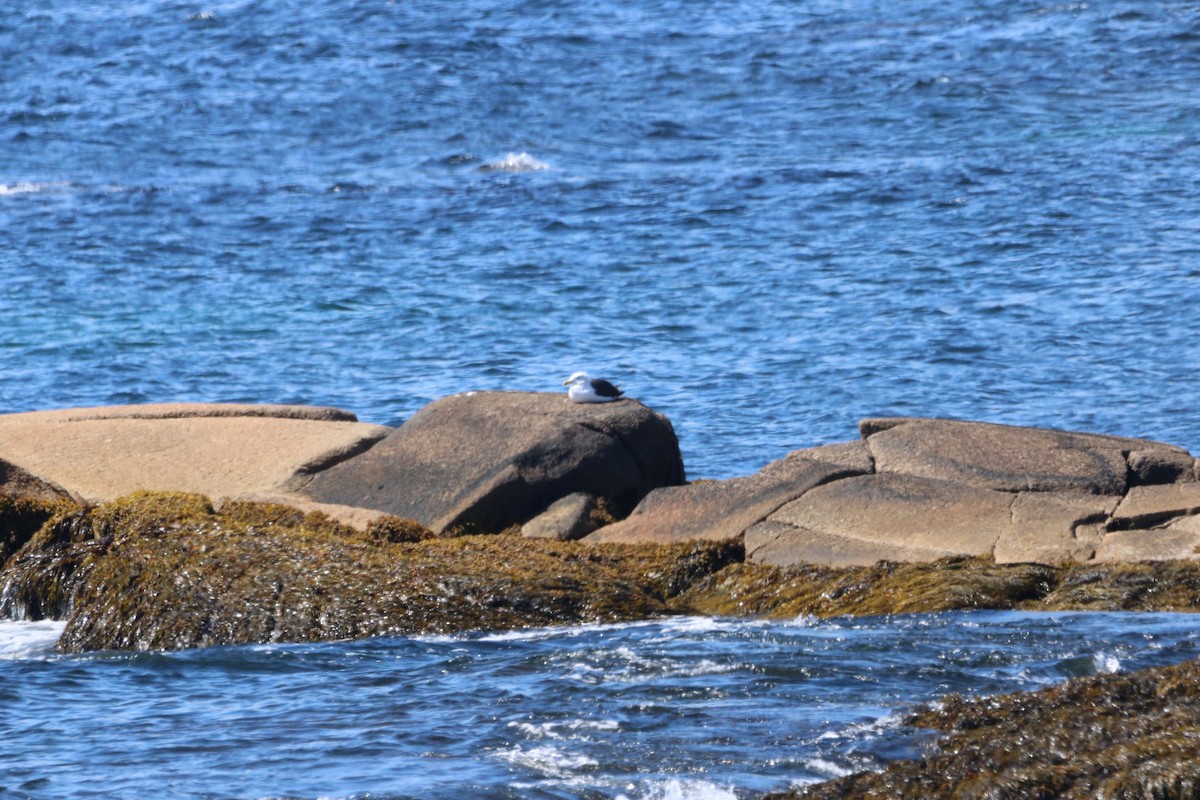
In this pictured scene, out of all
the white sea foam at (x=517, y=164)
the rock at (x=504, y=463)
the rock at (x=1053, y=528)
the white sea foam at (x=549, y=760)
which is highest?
the white sea foam at (x=517, y=164)

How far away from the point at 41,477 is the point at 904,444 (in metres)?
5.97

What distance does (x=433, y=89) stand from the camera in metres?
29.8

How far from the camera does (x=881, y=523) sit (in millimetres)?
9383

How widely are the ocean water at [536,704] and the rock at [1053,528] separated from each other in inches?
33.7

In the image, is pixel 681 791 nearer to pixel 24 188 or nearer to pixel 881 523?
pixel 881 523

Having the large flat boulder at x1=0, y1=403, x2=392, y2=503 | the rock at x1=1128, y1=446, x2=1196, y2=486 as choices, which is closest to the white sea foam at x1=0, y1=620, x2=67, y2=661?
the large flat boulder at x1=0, y1=403, x2=392, y2=503

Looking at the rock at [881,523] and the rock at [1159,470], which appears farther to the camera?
the rock at [1159,470]

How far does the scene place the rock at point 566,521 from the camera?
10.1 metres

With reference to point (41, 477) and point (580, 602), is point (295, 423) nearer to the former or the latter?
point (41, 477)

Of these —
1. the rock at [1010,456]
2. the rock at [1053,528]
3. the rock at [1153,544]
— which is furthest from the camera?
the rock at [1010,456]

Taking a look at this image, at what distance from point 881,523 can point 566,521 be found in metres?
2.08

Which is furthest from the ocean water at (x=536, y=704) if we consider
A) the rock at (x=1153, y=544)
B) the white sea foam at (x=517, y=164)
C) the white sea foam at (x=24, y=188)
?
the white sea foam at (x=24, y=188)

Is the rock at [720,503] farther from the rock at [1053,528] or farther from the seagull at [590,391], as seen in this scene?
the rock at [1053,528]

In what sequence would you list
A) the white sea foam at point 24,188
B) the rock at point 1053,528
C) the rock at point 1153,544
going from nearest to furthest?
1. the rock at point 1153,544
2. the rock at point 1053,528
3. the white sea foam at point 24,188
